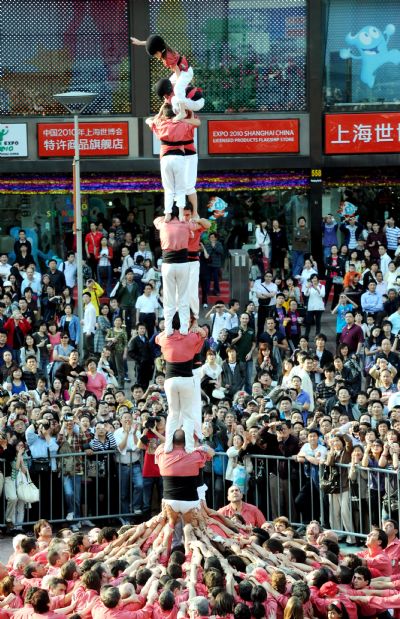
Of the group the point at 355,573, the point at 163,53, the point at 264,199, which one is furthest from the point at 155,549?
the point at 264,199

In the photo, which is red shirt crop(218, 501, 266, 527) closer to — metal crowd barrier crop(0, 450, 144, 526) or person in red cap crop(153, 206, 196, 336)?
Result: metal crowd barrier crop(0, 450, 144, 526)

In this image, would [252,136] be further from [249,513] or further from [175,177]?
[175,177]

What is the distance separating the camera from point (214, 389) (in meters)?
25.3

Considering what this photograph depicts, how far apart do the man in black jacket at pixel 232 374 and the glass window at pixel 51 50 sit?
10.7m

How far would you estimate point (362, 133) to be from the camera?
3431 cm

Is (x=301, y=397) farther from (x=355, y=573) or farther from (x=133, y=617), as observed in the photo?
(x=133, y=617)

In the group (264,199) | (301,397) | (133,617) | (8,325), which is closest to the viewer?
(133,617)

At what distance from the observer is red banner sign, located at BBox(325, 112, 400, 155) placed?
3422cm

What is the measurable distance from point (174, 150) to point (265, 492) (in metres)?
5.97

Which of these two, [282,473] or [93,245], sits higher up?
[93,245]

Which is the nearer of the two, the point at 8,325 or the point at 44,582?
the point at 44,582

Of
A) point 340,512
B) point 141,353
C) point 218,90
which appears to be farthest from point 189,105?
point 218,90

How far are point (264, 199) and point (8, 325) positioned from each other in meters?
9.88

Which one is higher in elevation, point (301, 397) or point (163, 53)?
point (163, 53)
